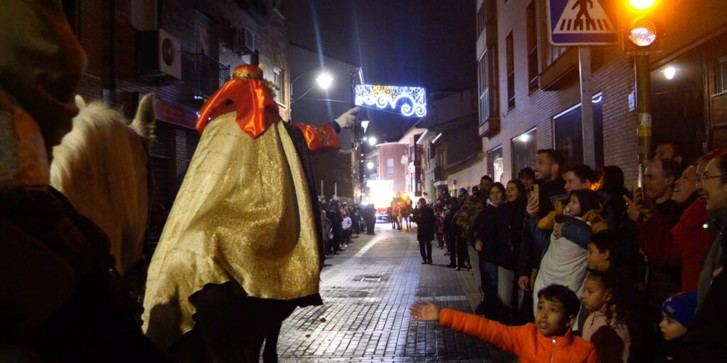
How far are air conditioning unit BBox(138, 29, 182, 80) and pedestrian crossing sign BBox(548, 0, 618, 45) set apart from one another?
10763 millimetres

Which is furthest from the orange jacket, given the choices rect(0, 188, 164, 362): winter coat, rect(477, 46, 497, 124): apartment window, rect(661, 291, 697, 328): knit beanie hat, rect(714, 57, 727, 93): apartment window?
rect(477, 46, 497, 124): apartment window

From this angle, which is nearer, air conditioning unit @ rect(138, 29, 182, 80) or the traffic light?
the traffic light

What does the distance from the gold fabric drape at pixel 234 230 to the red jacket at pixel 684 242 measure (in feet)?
7.95

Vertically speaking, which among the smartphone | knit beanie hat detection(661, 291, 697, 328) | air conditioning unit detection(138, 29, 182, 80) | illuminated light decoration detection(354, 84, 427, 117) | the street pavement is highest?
illuminated light decoration detection(354, 84, 427, 117)

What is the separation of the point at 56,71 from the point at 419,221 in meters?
18.9

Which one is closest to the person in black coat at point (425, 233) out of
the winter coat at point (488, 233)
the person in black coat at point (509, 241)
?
the winter coat at point (488, 233)

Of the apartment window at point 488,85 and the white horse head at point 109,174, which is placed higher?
the apartment window at point 488,85

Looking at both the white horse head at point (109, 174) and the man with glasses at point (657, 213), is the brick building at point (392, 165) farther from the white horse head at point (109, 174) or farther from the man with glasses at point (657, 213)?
the white horse head at point (109, 174)

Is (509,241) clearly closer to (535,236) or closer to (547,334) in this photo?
(535,236)

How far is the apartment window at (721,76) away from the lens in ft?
25.5

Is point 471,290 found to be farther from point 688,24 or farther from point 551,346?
point 551,346

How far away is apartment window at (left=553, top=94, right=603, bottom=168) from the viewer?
12328mm

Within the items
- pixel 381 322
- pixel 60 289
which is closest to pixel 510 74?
pixel 381 322

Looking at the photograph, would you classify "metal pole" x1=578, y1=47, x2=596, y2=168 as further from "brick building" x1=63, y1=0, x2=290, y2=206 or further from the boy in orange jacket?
"brick building" x1=63, y1=0, x2=290, y2=206
